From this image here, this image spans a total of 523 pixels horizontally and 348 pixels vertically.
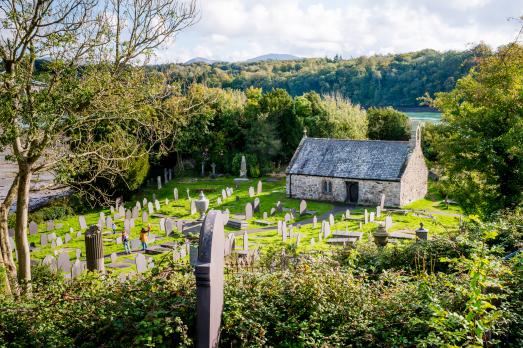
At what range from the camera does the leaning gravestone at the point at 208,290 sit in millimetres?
6777

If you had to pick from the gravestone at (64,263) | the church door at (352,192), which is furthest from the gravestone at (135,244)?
the church door at (352,192)

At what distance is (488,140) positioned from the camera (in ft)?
58.6

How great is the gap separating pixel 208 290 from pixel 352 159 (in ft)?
86.6

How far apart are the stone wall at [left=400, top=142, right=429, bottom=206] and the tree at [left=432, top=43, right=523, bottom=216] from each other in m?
9.97

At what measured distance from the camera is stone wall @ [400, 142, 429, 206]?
3011cm

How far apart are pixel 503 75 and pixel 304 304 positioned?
49.8ft

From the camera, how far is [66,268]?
57.1 feet

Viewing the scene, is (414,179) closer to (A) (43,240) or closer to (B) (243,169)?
(B) (243,169)

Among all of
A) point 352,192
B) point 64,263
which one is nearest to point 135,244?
point 64,263

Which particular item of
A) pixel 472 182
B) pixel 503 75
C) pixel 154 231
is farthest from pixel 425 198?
pixel 154 231

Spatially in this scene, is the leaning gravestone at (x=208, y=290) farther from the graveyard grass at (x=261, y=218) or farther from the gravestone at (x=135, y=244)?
the gravestone at (x=135, y=244)

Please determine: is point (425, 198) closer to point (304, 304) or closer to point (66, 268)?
point (66, 268)

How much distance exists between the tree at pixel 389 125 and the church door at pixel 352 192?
14.9m

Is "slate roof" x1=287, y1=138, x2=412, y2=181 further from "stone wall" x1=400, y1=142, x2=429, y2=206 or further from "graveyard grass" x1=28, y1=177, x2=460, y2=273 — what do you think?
"graveyard grass" x1=28, y1=177, x2=460, y2=273
